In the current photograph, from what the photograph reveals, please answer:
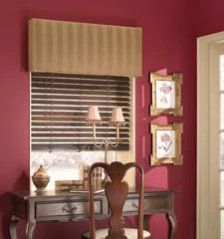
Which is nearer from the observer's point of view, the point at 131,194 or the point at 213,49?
the point at 131,194

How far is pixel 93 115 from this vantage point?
546 centimetres

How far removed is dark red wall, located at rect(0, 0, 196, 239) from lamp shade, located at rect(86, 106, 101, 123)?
513 mm

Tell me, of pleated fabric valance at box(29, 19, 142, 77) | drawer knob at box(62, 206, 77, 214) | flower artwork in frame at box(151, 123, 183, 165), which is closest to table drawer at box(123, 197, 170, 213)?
drawer knob at box(62, 206, 77, 214)

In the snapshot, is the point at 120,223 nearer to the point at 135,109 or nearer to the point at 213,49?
the point at 135,109

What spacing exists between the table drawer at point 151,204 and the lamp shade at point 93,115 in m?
0.76

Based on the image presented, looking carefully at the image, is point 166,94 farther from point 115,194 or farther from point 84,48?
point 115,194

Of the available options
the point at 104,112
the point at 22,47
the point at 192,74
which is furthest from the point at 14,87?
the point at 192,74

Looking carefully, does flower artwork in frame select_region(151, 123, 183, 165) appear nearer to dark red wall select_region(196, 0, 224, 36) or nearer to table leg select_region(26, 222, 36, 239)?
dark red wall select_region(196, 0, 224, 36)

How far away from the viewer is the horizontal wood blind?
5.50 metres

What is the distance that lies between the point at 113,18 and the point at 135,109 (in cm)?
86

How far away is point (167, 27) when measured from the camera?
6027 mm

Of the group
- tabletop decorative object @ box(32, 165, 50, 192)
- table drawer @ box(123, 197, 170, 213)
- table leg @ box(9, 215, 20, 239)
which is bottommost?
table leg @ box(9, 215, 20, 239)

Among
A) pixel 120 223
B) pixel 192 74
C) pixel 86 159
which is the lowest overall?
pixel 120 223

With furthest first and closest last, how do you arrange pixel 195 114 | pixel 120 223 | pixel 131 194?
pixel 195 114, pixel 131 194, pixel 120 223
